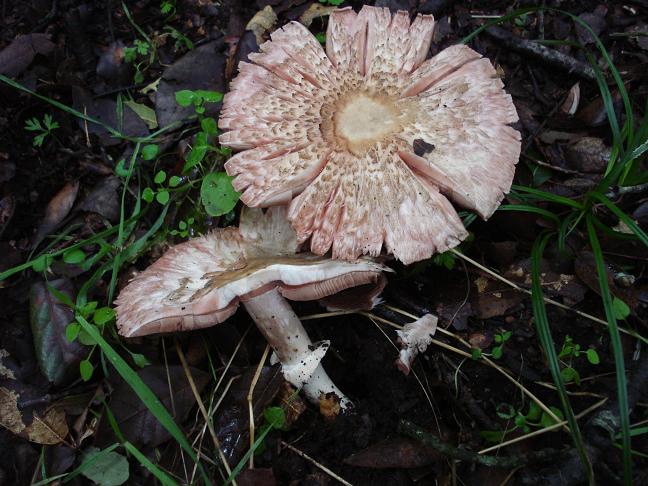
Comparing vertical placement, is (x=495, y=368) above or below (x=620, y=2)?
below

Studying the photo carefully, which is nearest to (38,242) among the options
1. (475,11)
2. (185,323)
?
(185,323)

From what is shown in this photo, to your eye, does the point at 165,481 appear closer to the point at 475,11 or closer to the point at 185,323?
the point at 185,323

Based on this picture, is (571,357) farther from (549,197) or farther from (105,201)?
(105,201)

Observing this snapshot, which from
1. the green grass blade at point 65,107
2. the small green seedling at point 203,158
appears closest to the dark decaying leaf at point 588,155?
the small green seedling at point 203,158

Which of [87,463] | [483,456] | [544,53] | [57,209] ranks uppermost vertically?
[544,53]

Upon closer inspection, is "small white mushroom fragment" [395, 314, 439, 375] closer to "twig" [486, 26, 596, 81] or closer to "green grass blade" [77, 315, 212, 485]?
"green grass blade" [77, 315, 212, 485]

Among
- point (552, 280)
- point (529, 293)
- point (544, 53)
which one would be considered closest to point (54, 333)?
point (529, 293)
